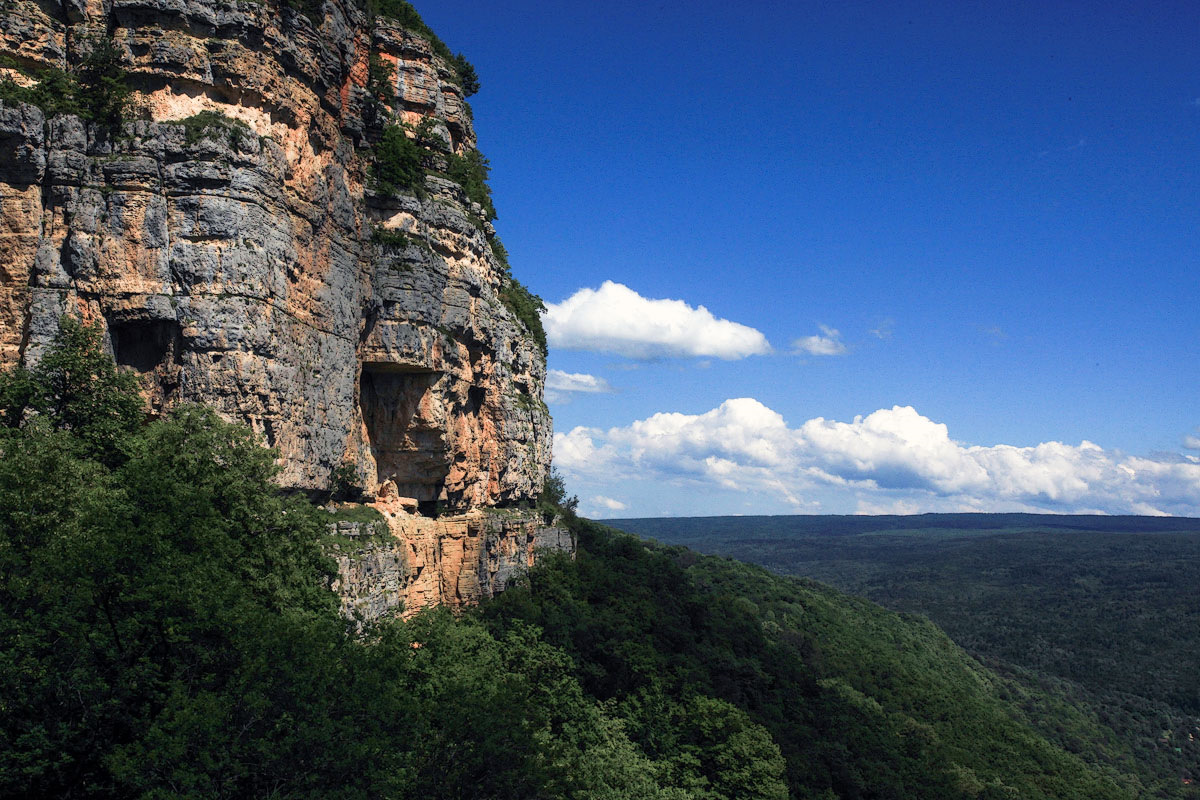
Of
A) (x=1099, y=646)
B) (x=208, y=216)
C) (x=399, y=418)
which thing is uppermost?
(x=208, y=216)

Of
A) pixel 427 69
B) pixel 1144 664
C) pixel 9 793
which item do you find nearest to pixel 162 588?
pixel 9 793

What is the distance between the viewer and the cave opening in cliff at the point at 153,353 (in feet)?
85.4

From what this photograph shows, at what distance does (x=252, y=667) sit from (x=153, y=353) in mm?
12097

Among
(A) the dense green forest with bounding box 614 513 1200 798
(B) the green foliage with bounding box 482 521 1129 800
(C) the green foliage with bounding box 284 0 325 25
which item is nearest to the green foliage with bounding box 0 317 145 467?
(C) the green foliage with bounding box 284 0 325 25

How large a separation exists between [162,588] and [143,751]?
344 cm

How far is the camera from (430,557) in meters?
37.5

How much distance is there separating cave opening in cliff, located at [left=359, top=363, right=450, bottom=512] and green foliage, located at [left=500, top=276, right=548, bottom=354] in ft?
33.9

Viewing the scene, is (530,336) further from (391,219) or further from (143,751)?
(143,751)

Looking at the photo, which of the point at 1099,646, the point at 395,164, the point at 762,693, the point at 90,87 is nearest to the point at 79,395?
the point at 90,87

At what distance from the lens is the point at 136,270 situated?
84.8ft

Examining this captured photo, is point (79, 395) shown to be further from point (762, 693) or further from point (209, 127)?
point (762, 693)

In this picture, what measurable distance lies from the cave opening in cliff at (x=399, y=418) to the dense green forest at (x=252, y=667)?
24.6 ft

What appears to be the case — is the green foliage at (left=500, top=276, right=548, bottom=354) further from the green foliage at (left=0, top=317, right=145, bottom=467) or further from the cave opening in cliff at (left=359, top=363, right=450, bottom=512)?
the green foliage at (left=0, top=317, right=145, bottom=467)

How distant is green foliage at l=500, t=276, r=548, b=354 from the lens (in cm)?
4798
